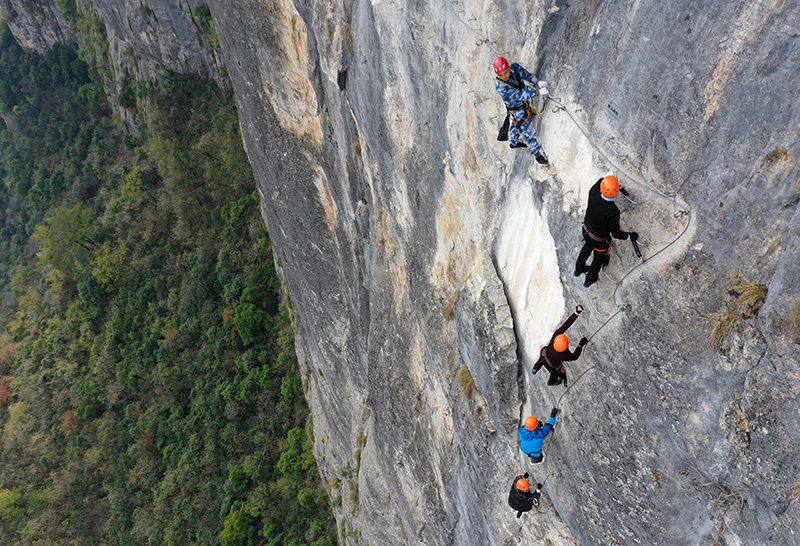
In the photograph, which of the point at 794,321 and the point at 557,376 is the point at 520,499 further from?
the point at 794,321

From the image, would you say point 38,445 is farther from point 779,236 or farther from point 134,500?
point 779,236

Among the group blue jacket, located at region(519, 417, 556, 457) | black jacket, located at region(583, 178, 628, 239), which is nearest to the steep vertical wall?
blue jacket, located at region(519, 417, 556, 457)

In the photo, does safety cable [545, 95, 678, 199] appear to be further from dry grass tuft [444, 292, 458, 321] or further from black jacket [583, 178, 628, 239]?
dry grass tuft [444, 292, 458, 321]

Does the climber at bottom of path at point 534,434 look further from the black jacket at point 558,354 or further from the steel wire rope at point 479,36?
the steel wire rope at point 479,36

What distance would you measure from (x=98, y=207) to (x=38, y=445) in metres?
13.1

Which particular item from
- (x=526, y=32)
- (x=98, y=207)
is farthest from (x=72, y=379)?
(x=526, y=32)

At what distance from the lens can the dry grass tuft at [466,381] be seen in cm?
700

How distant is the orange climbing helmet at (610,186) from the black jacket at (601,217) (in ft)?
0.28

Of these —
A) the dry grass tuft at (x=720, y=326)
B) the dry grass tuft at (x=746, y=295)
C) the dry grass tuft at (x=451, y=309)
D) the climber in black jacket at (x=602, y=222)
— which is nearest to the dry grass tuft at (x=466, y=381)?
the dry grass tuft at (x=451, y=309)

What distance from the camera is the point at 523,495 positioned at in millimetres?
5879

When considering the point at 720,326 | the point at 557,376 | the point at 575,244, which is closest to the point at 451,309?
the point at 557,376

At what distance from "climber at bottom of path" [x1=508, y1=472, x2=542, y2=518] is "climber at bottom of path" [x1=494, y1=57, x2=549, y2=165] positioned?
3.71m

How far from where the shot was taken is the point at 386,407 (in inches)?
430

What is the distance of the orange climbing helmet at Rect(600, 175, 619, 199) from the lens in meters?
3.91
